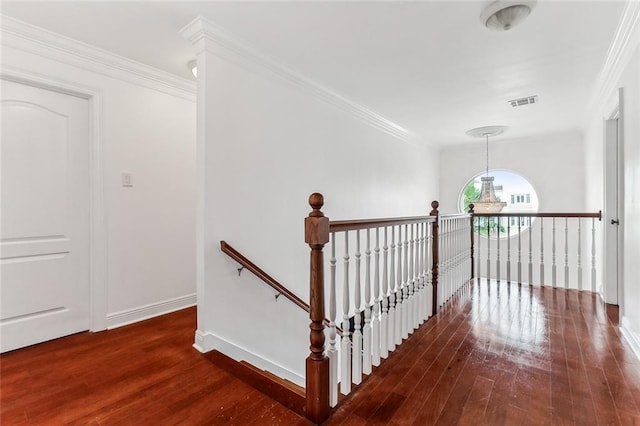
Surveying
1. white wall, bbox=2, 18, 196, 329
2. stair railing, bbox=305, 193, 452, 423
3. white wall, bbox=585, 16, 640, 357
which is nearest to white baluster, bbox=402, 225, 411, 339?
stair railing, bbox=305, 193, 452, 423

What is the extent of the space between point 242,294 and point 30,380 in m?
1.32

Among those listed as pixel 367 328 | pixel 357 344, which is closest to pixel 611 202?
pixel 367 328

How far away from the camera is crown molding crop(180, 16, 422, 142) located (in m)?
2.13

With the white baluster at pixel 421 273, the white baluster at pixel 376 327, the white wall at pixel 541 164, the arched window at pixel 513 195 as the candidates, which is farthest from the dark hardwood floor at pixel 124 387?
the white wall at pixel 541 164

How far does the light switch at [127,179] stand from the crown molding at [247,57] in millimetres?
1267

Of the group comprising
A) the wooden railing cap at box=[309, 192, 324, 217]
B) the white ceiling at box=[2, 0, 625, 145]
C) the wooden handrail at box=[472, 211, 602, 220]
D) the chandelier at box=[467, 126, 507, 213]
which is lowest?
the wooden handrail at box=[472, 211, 602, 220]

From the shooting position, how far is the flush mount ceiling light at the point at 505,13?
186 cm

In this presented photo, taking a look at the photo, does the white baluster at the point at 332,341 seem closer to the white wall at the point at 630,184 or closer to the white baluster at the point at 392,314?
the white baluster at the point at 392,314

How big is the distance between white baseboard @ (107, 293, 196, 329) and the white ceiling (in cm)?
223

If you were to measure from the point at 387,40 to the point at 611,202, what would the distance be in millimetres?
2742

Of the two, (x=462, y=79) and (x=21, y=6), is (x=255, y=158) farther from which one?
(x=462, y=79)

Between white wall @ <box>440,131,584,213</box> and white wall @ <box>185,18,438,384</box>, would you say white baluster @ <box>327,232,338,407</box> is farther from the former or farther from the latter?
white wall @ <box>440,131,584,213</box>

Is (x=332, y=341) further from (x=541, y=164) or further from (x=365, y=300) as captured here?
(x=541, y=164)

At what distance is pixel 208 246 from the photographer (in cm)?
214
